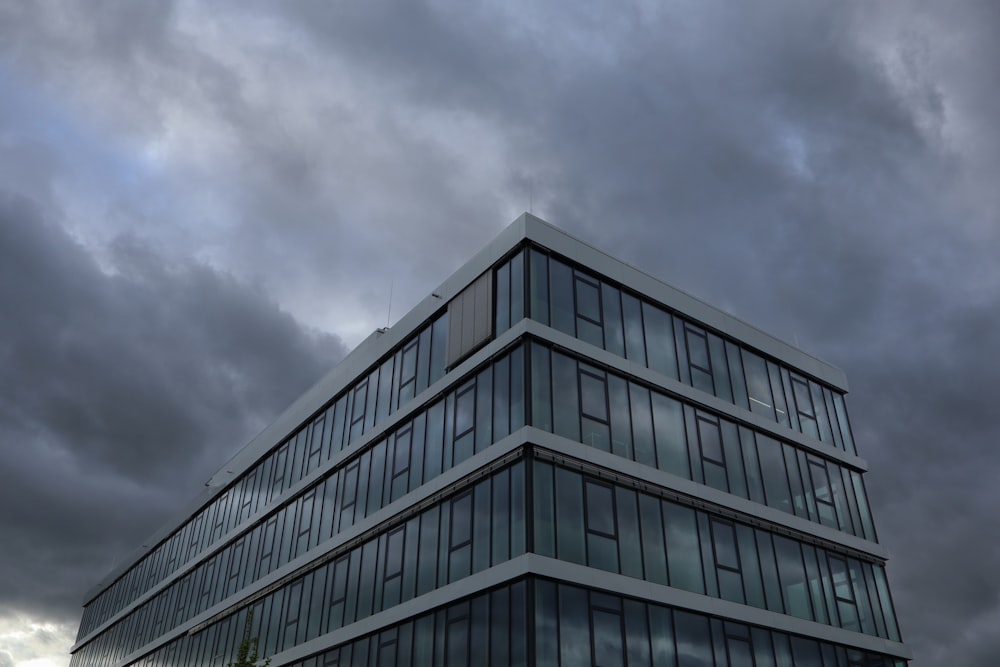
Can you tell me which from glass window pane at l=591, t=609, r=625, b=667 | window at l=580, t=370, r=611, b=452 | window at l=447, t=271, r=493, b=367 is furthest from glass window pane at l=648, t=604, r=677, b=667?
window at l=447, t=271, r=493, b=367

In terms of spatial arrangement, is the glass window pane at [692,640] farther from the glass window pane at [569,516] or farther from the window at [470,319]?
the window at [470,319]

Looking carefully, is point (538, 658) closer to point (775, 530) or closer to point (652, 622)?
point (652, 622)

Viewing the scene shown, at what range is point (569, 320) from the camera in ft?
93.1

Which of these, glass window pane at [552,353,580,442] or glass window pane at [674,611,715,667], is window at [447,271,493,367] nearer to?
glass window pane at [552,353,580,442]

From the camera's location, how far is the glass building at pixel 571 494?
2506 centimetres

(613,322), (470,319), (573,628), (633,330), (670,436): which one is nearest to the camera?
(573,628)

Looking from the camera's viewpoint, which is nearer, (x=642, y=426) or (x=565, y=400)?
(x=565, y=400)

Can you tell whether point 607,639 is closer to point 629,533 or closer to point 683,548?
point 629,533

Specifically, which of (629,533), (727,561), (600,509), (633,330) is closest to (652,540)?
(629,533)

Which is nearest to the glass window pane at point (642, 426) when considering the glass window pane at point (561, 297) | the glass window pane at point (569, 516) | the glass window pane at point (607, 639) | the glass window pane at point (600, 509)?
the glass window pane at point (600, 509)

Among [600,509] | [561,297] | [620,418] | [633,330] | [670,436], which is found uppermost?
[633,330]

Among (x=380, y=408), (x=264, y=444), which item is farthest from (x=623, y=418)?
(x=264, y=444)

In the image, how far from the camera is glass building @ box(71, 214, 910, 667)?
Answer: 25.1m

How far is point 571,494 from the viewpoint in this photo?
25562mm
